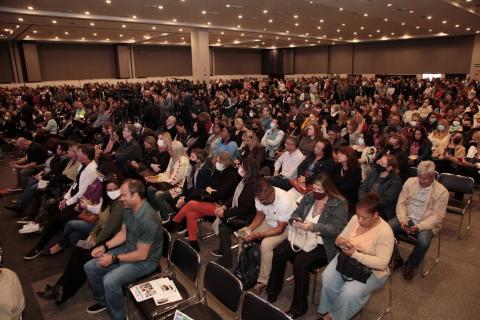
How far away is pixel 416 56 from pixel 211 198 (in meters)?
27.7

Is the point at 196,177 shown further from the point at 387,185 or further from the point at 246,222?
the point at 387,185

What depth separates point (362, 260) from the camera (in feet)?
8.70

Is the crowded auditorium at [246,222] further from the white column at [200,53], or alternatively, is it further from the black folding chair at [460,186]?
the white column at [200,53]

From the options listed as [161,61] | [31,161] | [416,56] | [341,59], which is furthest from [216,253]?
[341,59]

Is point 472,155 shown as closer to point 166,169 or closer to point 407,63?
point 166,169

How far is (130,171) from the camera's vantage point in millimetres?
5621

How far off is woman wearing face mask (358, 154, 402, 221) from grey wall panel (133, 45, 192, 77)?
2758cm

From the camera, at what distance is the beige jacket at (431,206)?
11.6 ft

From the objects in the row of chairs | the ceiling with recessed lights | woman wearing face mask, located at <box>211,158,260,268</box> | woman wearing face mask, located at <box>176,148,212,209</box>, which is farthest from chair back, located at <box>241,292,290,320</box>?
the ceiling with recessed lights

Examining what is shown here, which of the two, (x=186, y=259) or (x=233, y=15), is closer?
(x=186, y=259)

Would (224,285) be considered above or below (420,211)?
below

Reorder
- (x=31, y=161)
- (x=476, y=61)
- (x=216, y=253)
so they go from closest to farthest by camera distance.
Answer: (x=216, y=253) → (x=31, y=161) → (x=476, y=61)

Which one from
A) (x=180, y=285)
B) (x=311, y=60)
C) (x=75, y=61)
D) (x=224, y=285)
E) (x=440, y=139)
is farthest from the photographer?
(x=311, y=60)

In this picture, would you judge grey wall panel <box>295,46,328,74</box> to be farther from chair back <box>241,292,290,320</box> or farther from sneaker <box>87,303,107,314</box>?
chair back <box>241,292,290,320</box>
